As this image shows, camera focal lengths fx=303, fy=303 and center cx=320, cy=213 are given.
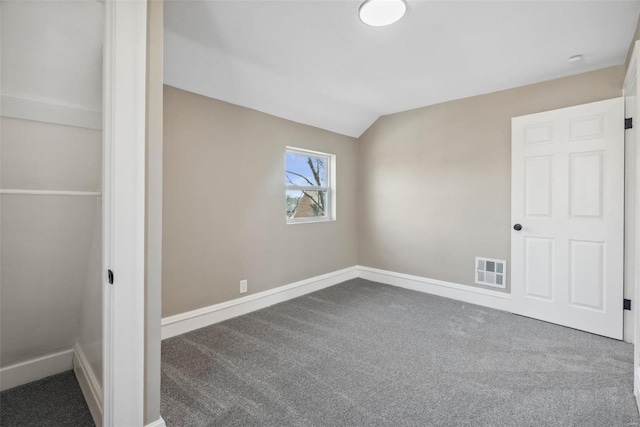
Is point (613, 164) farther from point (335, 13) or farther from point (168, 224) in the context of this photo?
point (168, 224)

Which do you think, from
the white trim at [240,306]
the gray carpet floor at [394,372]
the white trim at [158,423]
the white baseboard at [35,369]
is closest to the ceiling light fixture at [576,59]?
A: the gray carpet floor at [394,372]

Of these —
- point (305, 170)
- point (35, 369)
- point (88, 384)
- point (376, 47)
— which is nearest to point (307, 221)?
point (305, 170)

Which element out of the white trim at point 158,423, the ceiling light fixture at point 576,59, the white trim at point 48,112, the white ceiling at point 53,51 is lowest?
the white trim at point 158,423

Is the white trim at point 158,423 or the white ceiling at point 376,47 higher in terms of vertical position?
the white ceiling at point 376,47

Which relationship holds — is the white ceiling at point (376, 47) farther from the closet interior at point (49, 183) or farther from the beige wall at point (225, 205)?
the closet interior at point (49, 183)

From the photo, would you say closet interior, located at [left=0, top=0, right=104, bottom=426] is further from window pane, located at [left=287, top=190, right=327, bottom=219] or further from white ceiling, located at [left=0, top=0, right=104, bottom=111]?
window pane, located at [left=287, top=190, right=327, bottom=219]

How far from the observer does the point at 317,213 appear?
411 cm

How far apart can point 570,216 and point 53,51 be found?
3.89 metres

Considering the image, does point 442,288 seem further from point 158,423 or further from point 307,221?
point 158,423

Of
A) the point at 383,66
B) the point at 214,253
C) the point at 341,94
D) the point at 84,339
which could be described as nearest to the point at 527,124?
the point at 383,66

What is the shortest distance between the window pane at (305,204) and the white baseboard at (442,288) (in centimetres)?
115

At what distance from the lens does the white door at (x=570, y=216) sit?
102 inches

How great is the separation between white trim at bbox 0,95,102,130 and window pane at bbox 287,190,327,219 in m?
2.30

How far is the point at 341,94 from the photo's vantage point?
3.40 meters
